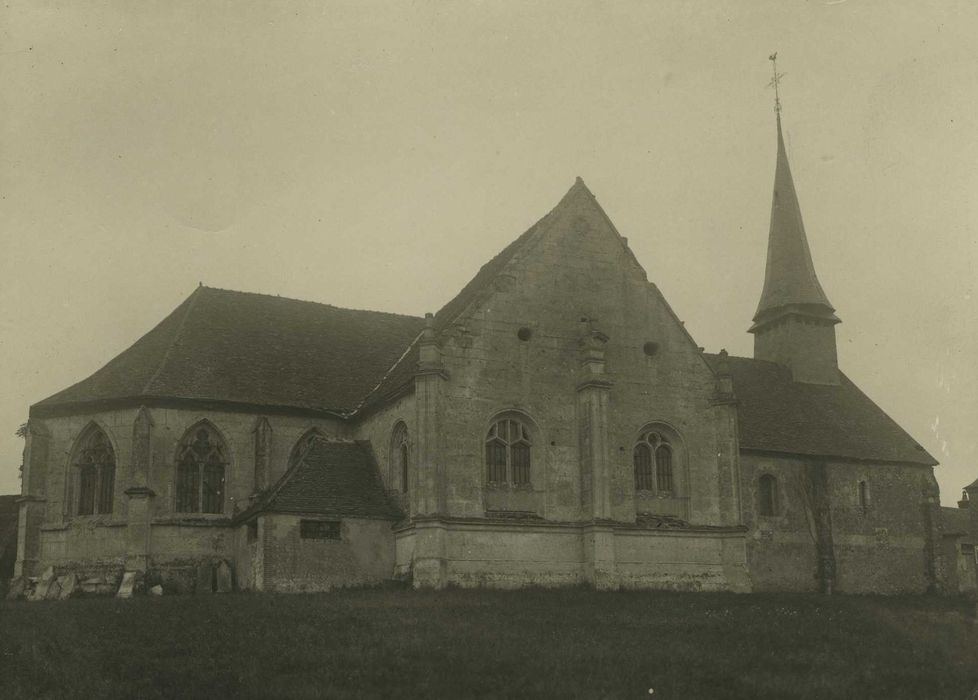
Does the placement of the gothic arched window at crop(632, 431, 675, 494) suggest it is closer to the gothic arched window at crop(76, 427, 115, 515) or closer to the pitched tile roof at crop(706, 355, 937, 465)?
the pitched tile roof at crop(706, 355, 937, 465)

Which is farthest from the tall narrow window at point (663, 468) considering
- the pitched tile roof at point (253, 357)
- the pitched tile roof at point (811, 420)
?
the pitched tile roof at point (253, 357)

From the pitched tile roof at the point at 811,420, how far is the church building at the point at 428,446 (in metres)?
5.46

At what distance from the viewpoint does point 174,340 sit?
119ft

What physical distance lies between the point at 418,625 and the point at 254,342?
1980cm

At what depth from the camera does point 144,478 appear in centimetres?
3312

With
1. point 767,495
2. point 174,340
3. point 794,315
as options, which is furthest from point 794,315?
point 174,340

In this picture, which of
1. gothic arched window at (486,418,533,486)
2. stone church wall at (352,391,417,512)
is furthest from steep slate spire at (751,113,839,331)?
stone church wall at (352,391,417,512)

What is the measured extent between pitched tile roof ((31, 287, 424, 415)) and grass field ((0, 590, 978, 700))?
11.0 meters

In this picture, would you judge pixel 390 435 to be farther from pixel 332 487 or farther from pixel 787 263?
pixel 787 263

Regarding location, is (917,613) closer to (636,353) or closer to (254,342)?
(636,353)

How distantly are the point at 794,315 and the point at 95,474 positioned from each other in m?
31.4

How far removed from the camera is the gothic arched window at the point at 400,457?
32.0 metres

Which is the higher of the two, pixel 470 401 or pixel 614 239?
pixel 614 239

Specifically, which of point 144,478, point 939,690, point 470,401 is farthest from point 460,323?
point 939,690
